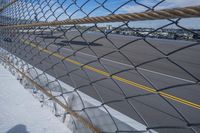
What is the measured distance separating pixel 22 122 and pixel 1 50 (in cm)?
273

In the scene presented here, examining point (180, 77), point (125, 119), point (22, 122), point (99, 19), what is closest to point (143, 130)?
point (125, 119)

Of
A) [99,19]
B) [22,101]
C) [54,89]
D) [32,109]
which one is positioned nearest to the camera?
[99,19]

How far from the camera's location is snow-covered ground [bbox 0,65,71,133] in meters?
1.31

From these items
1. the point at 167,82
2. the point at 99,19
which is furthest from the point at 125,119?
the point at 167,82

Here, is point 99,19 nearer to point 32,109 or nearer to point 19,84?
point 32,109

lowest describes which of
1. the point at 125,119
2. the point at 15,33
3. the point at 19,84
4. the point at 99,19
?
the point at 15,33

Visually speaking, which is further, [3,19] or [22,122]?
[3,19]

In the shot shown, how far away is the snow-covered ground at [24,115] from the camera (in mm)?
1307

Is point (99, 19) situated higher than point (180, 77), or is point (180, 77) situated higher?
point (99, 19)

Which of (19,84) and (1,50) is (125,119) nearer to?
(19,84)

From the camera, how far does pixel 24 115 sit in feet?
4.73

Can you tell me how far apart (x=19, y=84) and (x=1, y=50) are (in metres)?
1.97

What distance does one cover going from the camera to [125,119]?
1085 mm

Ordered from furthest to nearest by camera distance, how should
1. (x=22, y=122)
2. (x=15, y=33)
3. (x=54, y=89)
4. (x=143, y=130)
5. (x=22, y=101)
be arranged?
(x=15, y=33) < (x=54, y=89) < (x=22, y=101) < (x=22, y=122) < (x=143, y=130)
